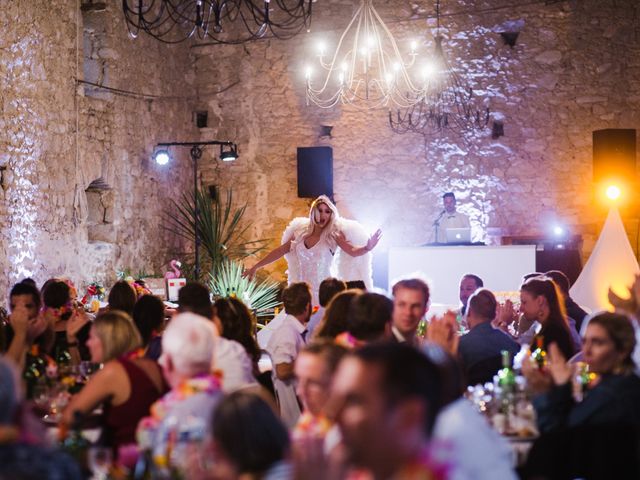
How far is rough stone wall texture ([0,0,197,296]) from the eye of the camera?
8414 mm

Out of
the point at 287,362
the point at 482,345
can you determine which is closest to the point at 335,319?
the point at 287,362

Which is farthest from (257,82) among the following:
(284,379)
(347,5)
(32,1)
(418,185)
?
(284,379)

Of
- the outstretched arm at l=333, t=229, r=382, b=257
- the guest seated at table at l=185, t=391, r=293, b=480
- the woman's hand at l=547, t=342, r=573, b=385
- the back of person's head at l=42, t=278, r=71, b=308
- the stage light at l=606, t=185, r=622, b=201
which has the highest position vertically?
the stage light at l=606, t=185, r=622, b=201

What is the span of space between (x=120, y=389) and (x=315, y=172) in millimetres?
8991

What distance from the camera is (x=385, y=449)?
180cm

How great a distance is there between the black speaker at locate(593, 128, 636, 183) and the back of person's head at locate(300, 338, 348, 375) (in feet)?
31.3

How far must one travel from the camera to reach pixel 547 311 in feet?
18.0

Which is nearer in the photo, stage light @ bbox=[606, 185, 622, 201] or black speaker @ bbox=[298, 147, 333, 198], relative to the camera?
stage light @ bbox=[606, 185, 622, 201]

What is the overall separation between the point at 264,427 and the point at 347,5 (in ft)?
35.9

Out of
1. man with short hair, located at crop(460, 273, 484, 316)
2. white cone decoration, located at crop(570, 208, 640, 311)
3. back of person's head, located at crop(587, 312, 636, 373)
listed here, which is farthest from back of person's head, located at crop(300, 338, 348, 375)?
white cone decoration, located at crop(570, 208, 640, 311)

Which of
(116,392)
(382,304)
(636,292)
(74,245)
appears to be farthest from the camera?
(74,245)

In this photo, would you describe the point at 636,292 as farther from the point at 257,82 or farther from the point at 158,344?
the point at 257,82

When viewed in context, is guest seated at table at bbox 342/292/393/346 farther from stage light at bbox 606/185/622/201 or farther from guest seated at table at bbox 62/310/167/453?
stage light at bbox 606/185/622/201

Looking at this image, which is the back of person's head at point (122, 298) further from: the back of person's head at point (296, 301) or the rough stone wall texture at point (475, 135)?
the rough stone wall texture at point (475, 135)
